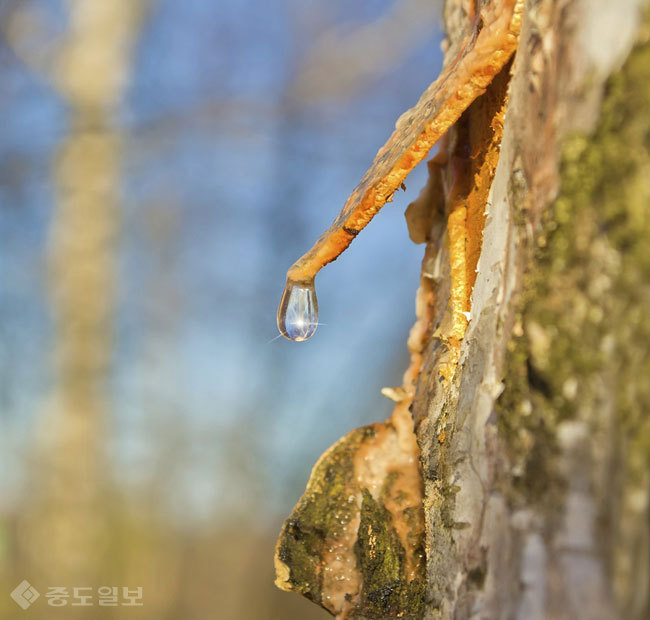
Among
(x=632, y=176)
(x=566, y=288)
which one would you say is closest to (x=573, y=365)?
(x=566, y=288)

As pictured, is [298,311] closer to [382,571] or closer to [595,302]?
[382,571]

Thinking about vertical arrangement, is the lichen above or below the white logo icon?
above

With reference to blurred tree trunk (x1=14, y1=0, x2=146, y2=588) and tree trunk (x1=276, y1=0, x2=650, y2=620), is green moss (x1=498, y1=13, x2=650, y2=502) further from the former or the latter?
blurred tree trunk (x1=14, y1=0, x2=146, y2=588)

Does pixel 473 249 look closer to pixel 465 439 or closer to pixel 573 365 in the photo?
pixel 465 439

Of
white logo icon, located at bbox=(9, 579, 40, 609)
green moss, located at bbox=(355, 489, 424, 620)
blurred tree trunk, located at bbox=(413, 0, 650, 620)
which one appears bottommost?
white logo icon, located at bbox=(9, 579, 40, 609)

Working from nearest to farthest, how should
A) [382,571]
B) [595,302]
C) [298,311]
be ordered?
1. [595,302]
2. [382,571]
3. [298,311]

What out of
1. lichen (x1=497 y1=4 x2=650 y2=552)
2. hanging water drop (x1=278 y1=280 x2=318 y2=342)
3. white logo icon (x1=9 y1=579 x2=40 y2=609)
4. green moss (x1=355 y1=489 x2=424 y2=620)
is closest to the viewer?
lichen (x1=497 y1=4 x2=650 y2=552)

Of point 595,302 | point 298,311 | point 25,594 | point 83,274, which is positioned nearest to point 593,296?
point 595,302

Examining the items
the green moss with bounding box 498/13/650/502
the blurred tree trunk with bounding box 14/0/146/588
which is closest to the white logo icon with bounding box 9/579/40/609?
the blurred tree trunk with bounding box 14/0/146/588
